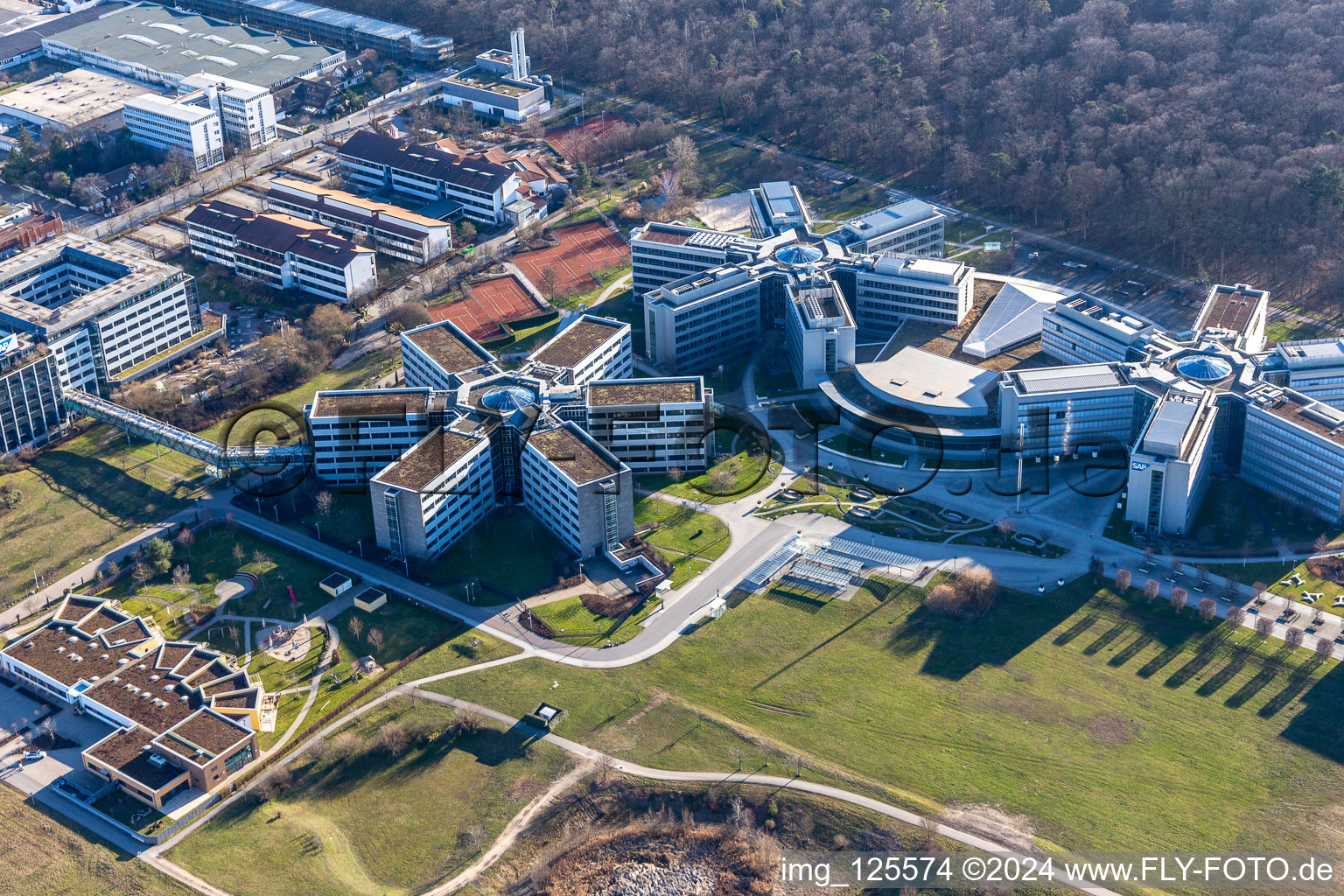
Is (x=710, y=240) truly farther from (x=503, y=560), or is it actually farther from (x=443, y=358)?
(x=503, y=560)

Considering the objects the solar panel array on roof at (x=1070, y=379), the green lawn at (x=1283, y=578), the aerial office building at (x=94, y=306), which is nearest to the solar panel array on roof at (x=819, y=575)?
the solar panel array on roof at (x=1070, y=379)

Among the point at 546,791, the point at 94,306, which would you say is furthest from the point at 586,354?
the point at 94,306

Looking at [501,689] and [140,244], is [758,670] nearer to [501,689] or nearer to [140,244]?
[501,689]

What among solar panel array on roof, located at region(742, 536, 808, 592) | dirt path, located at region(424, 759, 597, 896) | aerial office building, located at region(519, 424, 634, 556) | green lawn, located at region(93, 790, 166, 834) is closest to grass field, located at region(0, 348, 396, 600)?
green lawn, located at region(93, 790, 166, 834)

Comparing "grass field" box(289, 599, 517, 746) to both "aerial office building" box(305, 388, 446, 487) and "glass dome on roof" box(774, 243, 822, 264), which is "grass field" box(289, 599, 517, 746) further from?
"glass dome on roof" box(774, 243, 822, 264)

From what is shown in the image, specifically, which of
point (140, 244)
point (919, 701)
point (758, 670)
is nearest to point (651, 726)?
point (758, 670)
